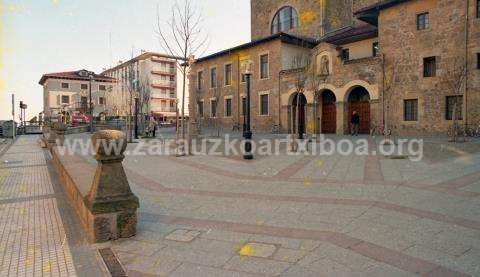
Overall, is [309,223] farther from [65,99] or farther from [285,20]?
[65,99]

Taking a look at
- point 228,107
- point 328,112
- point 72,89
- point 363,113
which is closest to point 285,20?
point 228,107

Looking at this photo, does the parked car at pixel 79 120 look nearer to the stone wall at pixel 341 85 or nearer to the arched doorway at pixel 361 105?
the stone wall at pixel 341 85

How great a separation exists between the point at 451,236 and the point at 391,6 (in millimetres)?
21744

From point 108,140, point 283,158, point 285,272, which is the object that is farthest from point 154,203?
point 283,158

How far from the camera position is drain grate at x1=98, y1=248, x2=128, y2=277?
344 centimetres

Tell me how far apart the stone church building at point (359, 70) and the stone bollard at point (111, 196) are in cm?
944

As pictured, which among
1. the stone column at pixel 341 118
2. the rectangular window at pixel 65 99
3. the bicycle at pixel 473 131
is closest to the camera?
the bicycle at pixel 473 131

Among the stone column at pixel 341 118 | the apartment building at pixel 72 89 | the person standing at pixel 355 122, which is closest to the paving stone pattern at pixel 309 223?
the person standing at pixel 355 122

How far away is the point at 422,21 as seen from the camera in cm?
2106

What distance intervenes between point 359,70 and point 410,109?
4202mm

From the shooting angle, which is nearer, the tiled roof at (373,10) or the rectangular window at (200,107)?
the tiled roof at (373,10)

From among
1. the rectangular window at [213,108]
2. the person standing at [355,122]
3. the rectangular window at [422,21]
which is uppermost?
the rectangular window at [422,21]

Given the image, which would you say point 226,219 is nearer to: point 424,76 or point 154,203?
point 154,203

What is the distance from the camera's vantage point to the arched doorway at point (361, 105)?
24.2 metres
